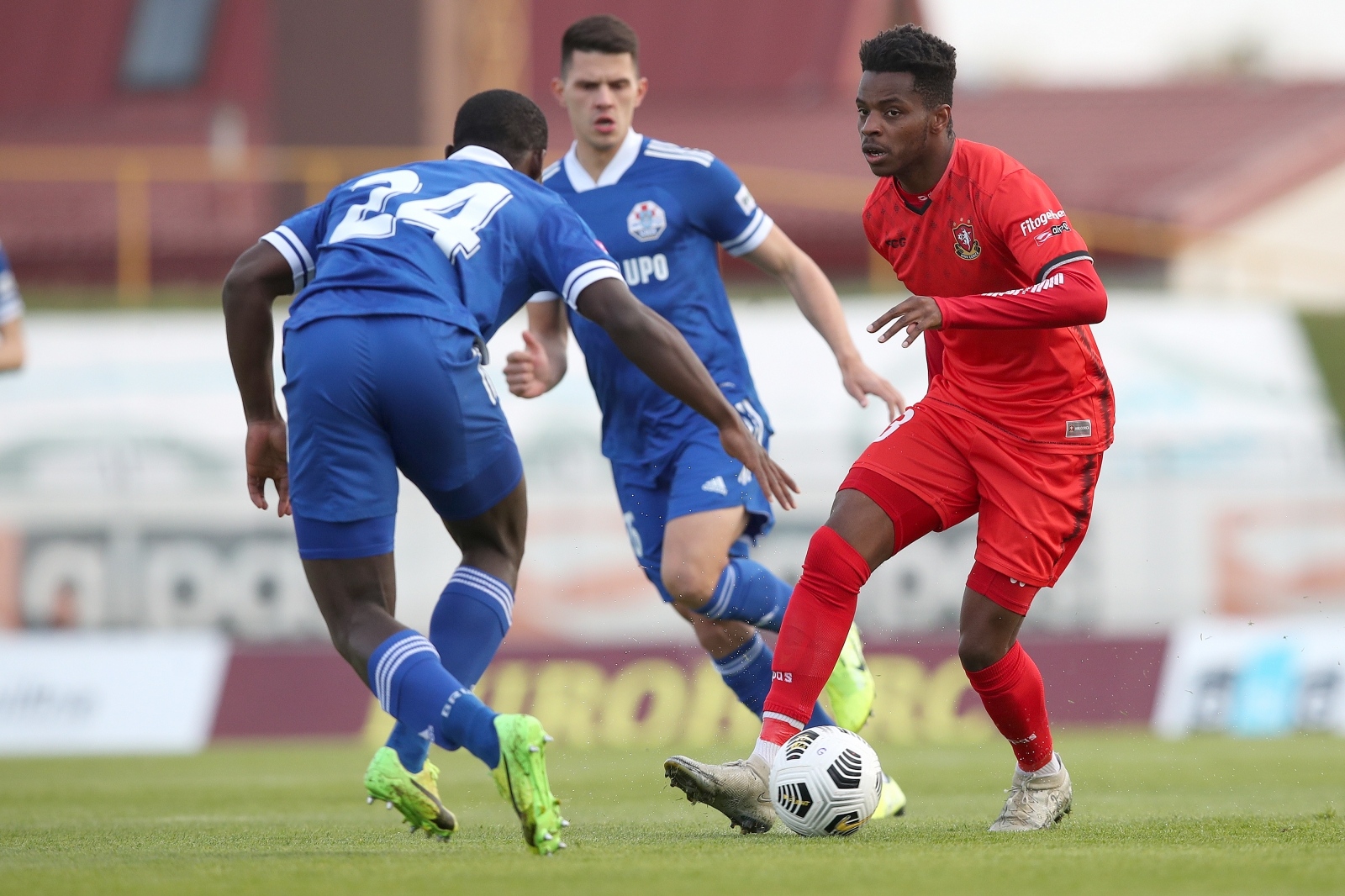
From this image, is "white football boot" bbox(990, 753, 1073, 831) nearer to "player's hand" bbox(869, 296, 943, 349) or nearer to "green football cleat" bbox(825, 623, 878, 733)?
"green football cleat" bbox(825, 623, 878, 733)

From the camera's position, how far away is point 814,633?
5.31 m

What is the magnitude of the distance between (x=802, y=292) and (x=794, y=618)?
167 cm

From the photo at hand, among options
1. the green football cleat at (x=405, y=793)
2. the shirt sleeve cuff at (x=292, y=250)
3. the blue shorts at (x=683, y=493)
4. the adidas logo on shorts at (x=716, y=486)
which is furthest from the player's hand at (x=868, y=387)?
the green football cleat at (x=405, y=793)

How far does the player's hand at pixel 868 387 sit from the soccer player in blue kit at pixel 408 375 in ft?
3.62

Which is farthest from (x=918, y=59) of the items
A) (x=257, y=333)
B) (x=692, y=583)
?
(x=257, y=333)

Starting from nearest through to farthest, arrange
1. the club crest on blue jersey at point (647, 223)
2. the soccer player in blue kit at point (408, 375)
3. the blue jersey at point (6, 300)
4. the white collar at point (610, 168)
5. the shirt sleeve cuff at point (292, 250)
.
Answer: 1. the soccer player in blue kit at point (408, 375)
2. the shirt sleeve cuff at point (292, 250)
3. the club crest on blue jersey at point (647, 223)
4. the white collar at point (610, 168)
5. the blue jersey at point (6, 300)

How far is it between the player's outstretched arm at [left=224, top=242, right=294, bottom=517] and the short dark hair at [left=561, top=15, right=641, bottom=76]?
193cm

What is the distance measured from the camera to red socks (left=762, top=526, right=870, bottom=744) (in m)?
5.30

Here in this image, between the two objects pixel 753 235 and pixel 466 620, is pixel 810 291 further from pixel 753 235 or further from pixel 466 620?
pixel 466 620

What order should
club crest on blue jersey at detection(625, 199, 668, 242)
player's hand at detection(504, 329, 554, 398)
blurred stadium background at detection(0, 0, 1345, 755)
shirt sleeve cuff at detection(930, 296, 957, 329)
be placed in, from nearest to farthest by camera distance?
1. shirt sleeve cuff at detection(930, 296, 957, 329)
2. player's hand at detection(504, 329, 554, 398)
3. club crest on blue jersey at detection(625, 199, 668, 242)
4. blurred stadium background at detection(0, 0, 1345, 755)

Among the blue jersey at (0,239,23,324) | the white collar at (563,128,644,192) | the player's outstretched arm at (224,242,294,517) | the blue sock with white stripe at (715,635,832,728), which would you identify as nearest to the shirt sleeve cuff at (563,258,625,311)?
the player's outstretched arm at (224,242,294,517)

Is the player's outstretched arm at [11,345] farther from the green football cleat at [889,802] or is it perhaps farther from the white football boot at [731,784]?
the green football cleat at [889,802]

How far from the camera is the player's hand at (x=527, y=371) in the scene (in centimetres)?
559

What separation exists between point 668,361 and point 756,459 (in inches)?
14.9
